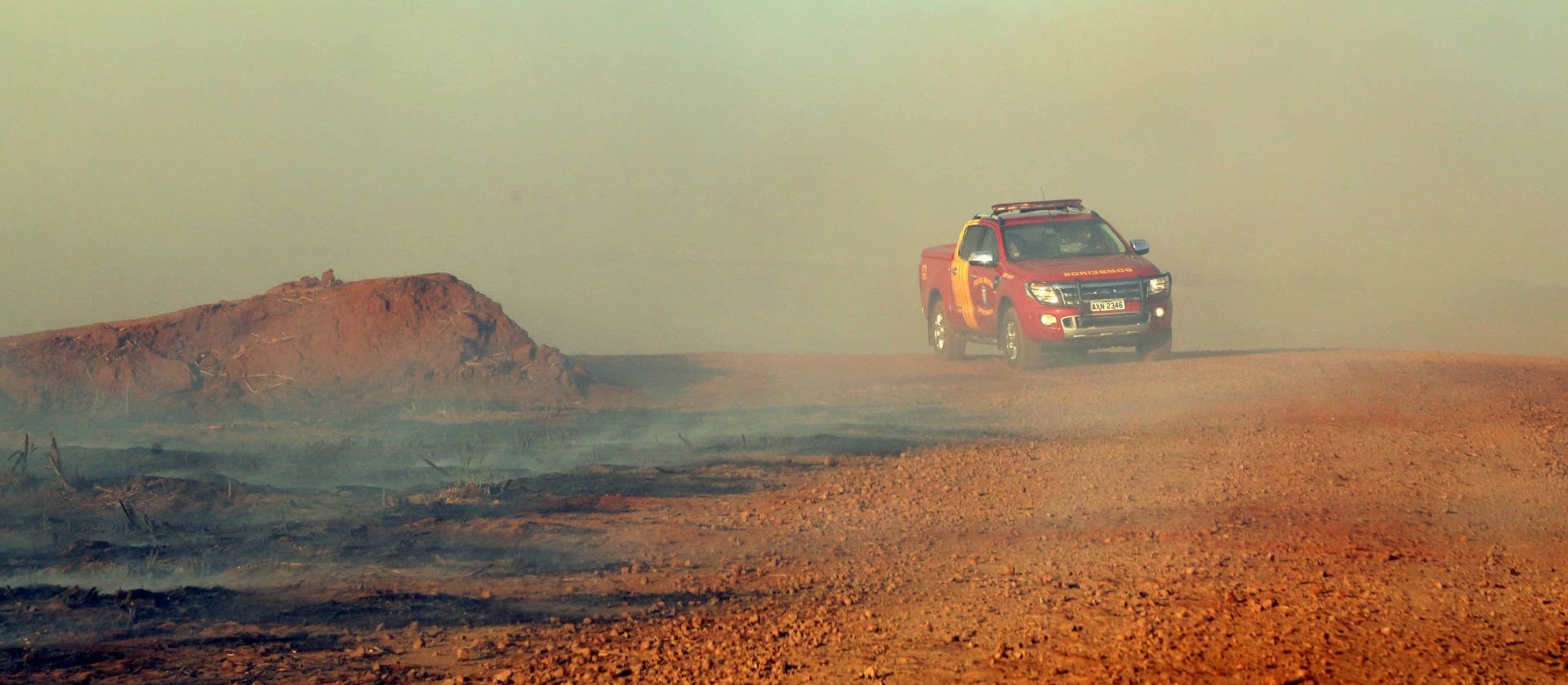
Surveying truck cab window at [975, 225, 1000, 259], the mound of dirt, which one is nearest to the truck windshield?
truck cab window at [975, 225, 1000, 259]

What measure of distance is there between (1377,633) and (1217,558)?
1.34 meters

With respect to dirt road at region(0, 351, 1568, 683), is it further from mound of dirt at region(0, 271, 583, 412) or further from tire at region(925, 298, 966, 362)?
tire at region(925, 298, 966, 362)

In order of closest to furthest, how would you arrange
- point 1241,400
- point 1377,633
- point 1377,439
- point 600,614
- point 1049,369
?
point 1377,633
point 600,614
point 1377,439
point 1241,400
point 1049,369

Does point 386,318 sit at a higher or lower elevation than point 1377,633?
higher

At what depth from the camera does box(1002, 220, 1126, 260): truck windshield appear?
1538 centimetres

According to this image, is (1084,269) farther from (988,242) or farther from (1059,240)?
(988,242)

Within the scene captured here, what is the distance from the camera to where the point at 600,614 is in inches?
226

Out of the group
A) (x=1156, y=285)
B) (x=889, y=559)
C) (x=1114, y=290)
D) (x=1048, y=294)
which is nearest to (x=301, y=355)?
(x=1048, y=294)

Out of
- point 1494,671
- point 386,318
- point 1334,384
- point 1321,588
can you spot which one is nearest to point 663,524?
point 1321,588

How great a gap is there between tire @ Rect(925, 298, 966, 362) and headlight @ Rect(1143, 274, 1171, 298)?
3.08m

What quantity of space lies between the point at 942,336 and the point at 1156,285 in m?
3.66

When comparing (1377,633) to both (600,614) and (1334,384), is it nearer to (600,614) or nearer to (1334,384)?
(600,614)

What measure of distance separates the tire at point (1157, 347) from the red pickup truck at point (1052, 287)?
1 cm

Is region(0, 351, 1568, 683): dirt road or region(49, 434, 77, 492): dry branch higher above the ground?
region(49, 434, 77, 492): dry branch
